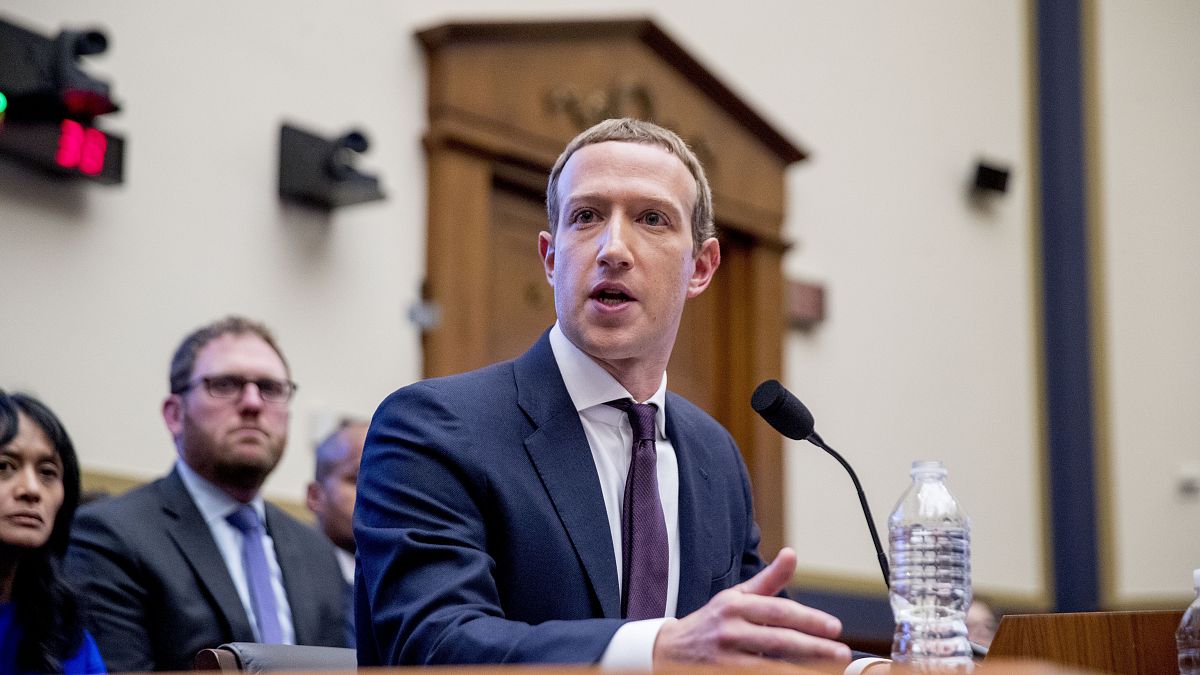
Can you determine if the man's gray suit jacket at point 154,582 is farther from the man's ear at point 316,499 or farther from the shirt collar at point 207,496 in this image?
the man's ear at point 316,499

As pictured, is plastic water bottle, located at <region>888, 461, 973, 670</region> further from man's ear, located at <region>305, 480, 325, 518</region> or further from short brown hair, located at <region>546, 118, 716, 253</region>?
man's ear, located at <region>305, 480, 325, 518</region>

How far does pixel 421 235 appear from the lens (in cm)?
488

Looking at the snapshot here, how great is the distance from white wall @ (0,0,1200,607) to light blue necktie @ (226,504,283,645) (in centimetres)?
70

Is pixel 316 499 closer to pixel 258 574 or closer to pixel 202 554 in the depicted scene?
pixel 258 574

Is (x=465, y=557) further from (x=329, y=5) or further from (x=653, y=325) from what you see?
(x=329, y=5)

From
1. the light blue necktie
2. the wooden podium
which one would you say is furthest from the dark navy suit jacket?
the light blue necktie

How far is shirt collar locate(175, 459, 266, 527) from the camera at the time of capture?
3.32 metres

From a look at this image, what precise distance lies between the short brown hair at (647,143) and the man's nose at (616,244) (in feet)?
0.44

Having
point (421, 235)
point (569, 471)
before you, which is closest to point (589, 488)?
point (569, 471)

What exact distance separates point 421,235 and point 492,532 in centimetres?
305

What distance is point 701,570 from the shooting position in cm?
214

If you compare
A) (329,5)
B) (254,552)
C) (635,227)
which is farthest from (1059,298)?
(635,227)

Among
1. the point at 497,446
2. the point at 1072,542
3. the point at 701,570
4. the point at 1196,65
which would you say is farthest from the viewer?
the point at 1196,65

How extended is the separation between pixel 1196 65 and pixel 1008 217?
69.5 inches
